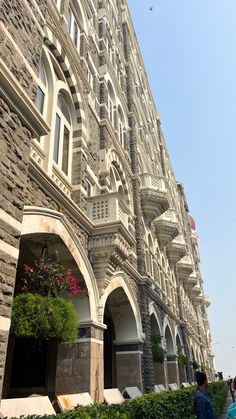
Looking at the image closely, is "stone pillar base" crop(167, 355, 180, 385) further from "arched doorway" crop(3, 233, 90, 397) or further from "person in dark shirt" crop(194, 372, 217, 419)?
"person in dark shirt" crop(194, 372, 217, 419)

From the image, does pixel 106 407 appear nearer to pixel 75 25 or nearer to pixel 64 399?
pixel 64 399

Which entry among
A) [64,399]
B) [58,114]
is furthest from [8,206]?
[58,114]

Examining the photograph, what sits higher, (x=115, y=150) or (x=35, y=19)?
(x=115, y=150)

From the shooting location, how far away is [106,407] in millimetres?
6020

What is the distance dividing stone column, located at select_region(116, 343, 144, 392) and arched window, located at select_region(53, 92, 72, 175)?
732 centimetres

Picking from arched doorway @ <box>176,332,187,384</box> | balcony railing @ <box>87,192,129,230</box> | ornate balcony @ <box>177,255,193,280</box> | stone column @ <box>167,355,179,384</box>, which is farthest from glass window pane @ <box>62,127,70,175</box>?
ornate balcony @ <box>177,255,193,280</box>

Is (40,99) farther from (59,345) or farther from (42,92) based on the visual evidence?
(59,345)

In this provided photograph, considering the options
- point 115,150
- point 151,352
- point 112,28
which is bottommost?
point 151,352

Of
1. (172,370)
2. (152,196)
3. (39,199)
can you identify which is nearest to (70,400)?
(39,199)

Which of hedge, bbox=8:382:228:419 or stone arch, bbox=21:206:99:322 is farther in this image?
stone arch, bbox=21:206:99:322

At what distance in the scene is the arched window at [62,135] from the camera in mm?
10281

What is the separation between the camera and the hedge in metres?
5.29

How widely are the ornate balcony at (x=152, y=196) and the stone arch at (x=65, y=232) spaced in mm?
9539

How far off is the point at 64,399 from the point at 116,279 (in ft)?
17.1
